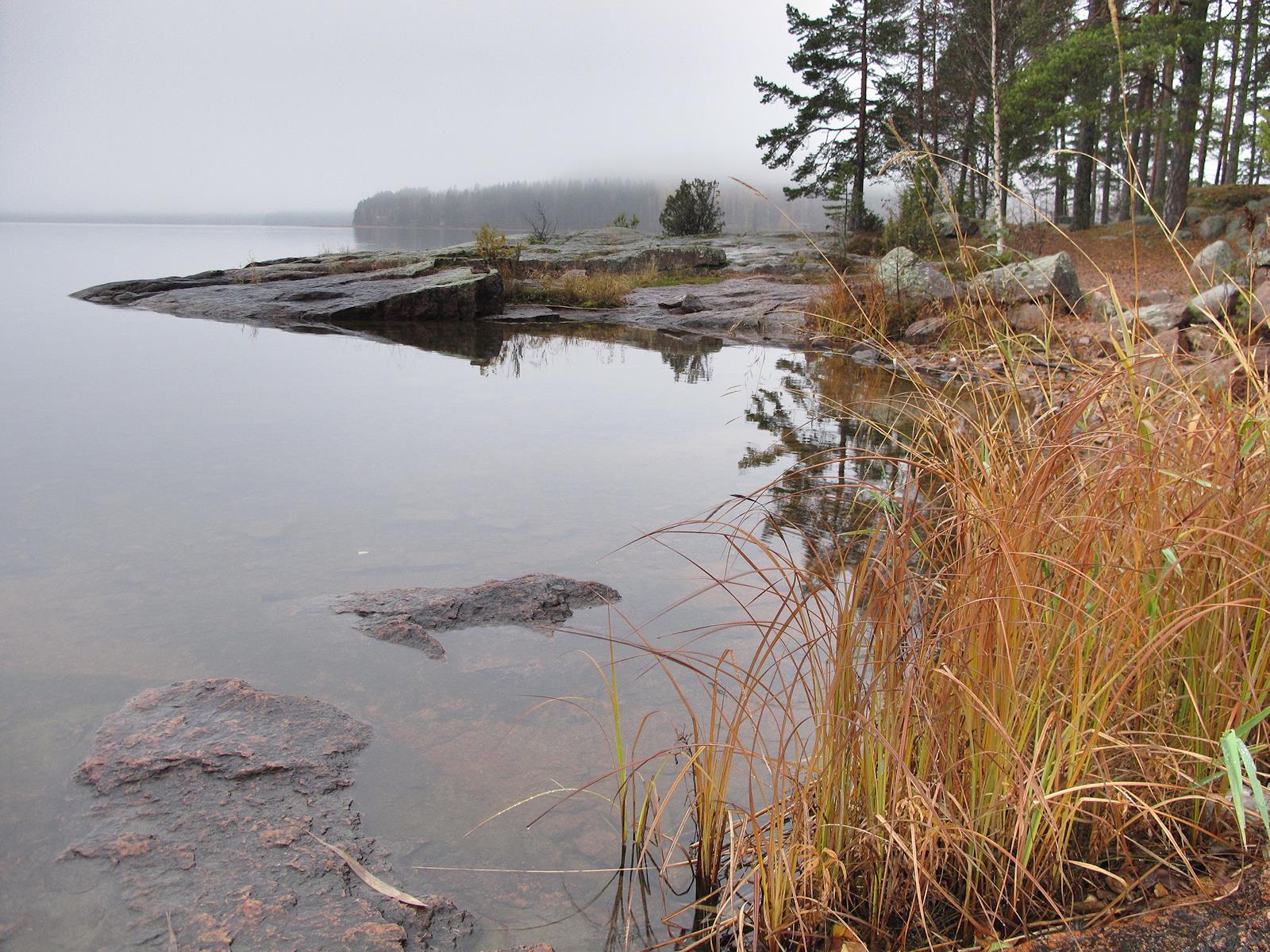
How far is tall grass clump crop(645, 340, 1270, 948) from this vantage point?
4.32 feet

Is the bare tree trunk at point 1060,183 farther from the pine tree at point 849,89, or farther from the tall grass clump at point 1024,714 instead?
the tall grass clump at point 1024,714

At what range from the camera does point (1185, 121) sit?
14844 mm

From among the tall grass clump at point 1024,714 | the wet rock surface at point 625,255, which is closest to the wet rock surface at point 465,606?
the tall grass clump at point 1024,714

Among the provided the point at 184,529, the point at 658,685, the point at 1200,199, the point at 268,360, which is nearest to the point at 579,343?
the point at 268,360

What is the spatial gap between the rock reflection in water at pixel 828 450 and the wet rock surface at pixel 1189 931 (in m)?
0.62

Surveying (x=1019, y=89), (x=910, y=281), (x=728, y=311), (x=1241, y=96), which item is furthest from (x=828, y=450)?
(x=1241, y=96)

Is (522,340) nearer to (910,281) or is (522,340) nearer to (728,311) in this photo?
Result: (728,311)

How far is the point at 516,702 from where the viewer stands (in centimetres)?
Result: 215

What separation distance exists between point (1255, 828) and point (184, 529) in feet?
10.9

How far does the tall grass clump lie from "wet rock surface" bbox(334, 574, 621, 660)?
1.10 metres

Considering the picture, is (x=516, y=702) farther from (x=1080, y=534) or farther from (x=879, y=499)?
(x=1080, y=534)

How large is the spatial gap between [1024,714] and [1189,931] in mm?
342

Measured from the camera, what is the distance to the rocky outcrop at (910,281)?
8.85 meters

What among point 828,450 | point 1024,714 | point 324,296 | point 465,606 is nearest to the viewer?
point 1024,714
